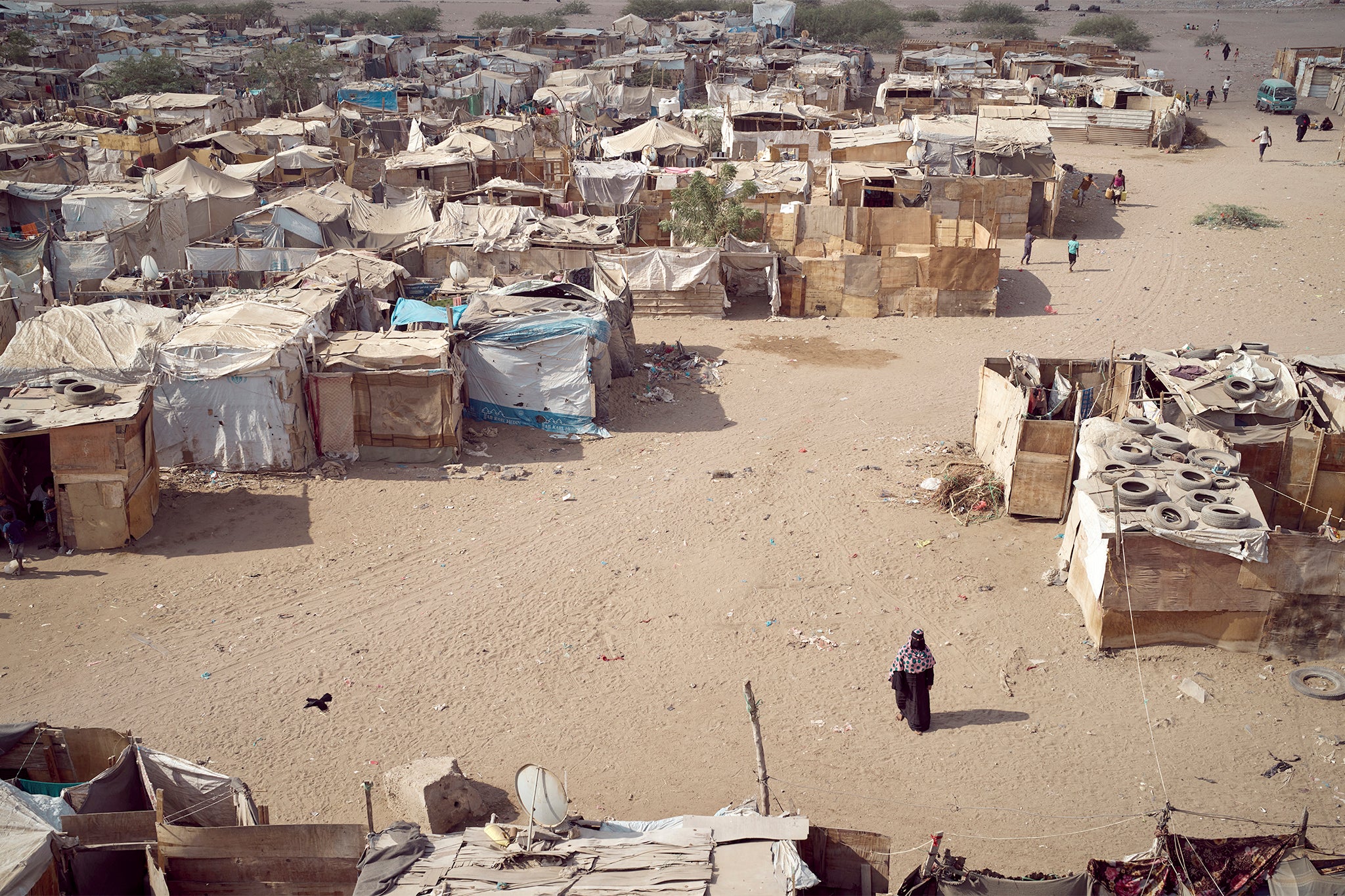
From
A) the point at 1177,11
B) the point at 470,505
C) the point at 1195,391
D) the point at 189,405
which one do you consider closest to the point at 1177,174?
the point at 1195,391

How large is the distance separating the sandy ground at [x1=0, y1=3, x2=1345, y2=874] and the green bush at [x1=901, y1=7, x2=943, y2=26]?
57978 mm

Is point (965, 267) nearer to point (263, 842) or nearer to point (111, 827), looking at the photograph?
point (263, 842)

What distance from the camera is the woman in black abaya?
7.80m

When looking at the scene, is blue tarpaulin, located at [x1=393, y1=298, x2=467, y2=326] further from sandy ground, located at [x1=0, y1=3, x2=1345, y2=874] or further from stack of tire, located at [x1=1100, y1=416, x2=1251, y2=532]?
stack of tire, located at [x1=1100, y1=416, x2=1251, y2=532]

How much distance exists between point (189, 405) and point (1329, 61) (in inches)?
1588

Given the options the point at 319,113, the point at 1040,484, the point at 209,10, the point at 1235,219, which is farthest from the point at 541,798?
the point at 209,10

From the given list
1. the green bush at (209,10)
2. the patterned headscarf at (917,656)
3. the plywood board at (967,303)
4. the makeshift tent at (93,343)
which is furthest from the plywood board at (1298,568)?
the green bush at (209,10)

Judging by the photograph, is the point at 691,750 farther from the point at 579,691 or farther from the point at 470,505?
the point at 470,505

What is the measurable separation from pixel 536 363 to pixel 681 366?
3099mm

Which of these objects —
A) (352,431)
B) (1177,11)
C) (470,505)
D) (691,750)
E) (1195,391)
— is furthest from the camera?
(1177,11)

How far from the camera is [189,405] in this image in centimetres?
1205

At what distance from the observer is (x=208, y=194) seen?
2086 cm

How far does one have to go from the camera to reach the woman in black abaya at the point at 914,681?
7797 mm

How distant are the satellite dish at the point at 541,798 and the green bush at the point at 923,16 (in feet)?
223
